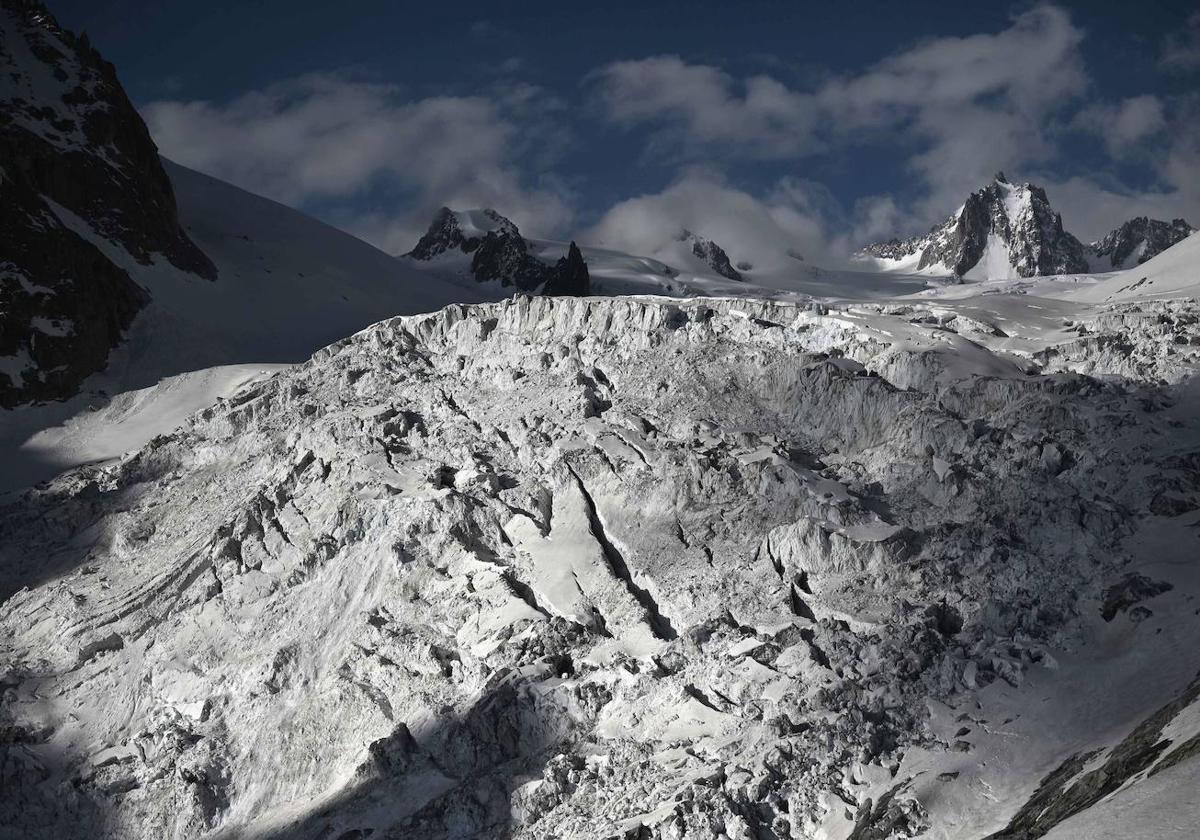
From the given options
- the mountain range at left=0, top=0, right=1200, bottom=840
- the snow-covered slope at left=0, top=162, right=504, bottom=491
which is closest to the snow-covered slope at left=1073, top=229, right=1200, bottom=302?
the mountain range at left=0, top=0, right=1200, bottom=840

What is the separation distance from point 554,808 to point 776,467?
1926cm

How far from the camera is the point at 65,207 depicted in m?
110

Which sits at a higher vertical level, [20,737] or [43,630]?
[43,630]

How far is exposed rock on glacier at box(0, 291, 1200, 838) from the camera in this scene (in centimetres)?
4334

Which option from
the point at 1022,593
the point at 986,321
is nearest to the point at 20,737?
the point at 1022,593

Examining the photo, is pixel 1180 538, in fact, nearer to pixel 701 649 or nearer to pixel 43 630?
pixel 701 649

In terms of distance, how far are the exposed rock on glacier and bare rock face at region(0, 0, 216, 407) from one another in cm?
2631

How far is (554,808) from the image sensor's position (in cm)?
4331

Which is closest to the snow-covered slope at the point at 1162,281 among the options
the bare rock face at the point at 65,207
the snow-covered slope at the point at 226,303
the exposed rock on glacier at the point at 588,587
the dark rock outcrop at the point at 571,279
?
the exposed rock on glacier at the point at 588,587

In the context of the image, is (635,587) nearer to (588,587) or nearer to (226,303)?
(588,587)

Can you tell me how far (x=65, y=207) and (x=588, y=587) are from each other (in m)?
80.2

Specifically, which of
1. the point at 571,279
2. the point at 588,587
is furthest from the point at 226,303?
the point at 588,587

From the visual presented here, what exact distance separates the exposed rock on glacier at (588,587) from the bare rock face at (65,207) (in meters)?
26.3

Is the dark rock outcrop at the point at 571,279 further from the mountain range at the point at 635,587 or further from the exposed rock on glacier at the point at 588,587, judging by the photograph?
the exposed rock on glacier at the point at 588,587
